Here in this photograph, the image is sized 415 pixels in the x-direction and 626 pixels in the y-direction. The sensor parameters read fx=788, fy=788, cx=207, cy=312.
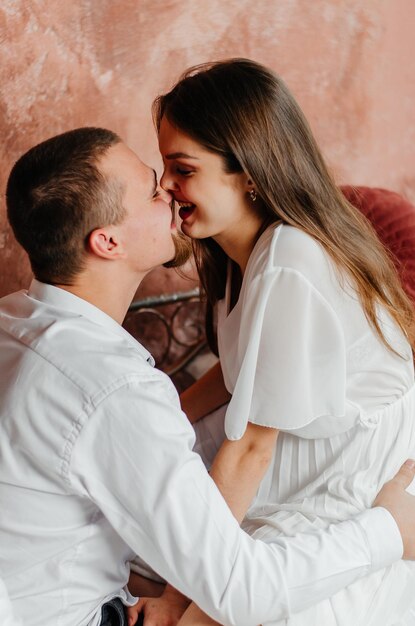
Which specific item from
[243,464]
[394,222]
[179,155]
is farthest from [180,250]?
[394,222]

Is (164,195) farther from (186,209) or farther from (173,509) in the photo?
(173,509)

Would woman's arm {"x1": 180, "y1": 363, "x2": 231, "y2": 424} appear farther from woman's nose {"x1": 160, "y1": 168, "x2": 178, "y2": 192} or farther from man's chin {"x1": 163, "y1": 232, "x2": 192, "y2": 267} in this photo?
woman's nose {"x1": 160, "y1": 168, "x2": 178, "y2": 192}

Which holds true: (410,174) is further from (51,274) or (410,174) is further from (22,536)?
(22,536)

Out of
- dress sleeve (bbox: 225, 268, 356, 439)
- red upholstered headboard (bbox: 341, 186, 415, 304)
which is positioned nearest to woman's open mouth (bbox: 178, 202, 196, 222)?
dress sleeve (bbox: 225, 268, 356, 439)

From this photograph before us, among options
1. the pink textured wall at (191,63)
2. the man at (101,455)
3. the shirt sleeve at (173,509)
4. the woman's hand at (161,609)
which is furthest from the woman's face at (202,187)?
the woman's hand at (161,609)

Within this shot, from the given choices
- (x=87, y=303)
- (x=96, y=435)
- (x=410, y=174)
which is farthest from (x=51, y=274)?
(x=410, y=174)

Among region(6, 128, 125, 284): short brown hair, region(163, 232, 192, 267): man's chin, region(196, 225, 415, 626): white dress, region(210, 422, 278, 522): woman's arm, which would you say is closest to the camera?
region(6, 128, 125, 284): short brown hair

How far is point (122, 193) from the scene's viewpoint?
1.36 meters

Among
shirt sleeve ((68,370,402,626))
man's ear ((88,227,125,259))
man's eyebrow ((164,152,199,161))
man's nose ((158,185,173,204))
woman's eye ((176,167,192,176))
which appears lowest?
shirt sleeve ((68,370,402,626))

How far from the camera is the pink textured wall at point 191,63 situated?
194 cm

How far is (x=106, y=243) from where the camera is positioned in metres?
1.34

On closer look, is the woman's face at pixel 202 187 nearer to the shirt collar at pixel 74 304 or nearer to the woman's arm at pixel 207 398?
the shirt collar at pixel 74 304

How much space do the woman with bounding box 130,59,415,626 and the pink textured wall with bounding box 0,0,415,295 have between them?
53cm

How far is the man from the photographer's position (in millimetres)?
1150
